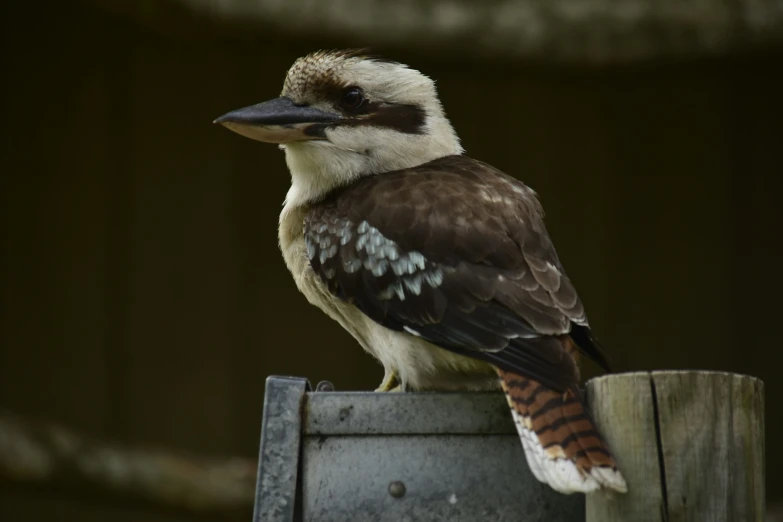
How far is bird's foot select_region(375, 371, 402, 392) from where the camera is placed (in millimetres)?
3240

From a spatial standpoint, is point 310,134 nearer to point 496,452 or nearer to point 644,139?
point 496,452

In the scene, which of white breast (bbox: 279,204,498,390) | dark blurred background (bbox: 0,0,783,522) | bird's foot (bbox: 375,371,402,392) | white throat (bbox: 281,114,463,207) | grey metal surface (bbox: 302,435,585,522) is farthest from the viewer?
dark blurred background (bbox: 0,0,783,522)

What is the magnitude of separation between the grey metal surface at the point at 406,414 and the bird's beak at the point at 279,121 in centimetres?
95

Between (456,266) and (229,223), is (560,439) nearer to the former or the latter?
(456,266)

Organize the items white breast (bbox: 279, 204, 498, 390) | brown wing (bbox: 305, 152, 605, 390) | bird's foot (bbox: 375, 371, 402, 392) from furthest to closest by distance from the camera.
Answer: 1. bird's foot (bbox: 375, 371, 402, 392)
2. white breast (bbox: 279, 204, 498, 390)
3. brown wing (bbox: 305, 152, 605, 390)

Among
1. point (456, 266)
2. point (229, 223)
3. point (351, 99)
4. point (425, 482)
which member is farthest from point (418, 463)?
point (229, 223)

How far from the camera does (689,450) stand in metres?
2.15

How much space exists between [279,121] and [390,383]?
0.68 m

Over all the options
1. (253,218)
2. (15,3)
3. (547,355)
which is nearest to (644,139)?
(253,218)

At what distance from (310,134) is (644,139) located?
217cm

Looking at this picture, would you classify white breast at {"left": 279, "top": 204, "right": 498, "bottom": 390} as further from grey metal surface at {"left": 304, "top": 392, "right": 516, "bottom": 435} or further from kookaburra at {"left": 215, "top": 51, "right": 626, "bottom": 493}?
grey metal surface at {"left": 304, "top": 392, "right": 516, "bottom": 435}

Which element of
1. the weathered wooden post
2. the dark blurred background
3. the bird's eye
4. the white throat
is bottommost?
the weathered wooden post

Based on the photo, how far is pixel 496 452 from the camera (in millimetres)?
2482

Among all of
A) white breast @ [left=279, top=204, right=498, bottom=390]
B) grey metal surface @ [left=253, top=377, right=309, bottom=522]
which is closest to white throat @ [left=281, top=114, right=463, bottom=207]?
white breast @ [left=279, top=204, right=498, bottom=390]
